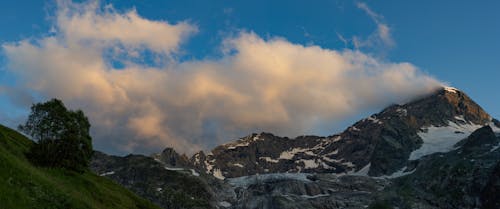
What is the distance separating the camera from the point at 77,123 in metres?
69.9

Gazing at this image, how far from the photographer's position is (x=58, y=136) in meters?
67.4

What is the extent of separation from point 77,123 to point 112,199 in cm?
1502

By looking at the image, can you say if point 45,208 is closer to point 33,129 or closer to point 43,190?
point 43,190

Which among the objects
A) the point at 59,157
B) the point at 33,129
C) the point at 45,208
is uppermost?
the point at 33,129

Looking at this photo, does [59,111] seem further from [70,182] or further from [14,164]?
[14,164]

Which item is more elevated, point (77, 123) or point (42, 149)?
point (77, 123)

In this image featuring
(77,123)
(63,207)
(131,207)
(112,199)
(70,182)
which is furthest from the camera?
(77,123)

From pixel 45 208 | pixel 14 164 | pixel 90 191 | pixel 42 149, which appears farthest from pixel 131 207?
pixel 45 208

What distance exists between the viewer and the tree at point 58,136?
210 feet

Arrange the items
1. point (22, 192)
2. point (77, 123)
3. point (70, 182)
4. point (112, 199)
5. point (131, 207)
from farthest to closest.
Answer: point (77, 123) < point (131, 207) < point (112, 199) < point (70, 182) < point (22, 192)

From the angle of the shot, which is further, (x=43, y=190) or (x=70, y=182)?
(x=70, y=182)

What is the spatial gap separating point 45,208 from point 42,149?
119 feet

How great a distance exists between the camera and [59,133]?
223ft

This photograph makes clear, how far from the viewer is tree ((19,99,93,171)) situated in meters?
63.9
